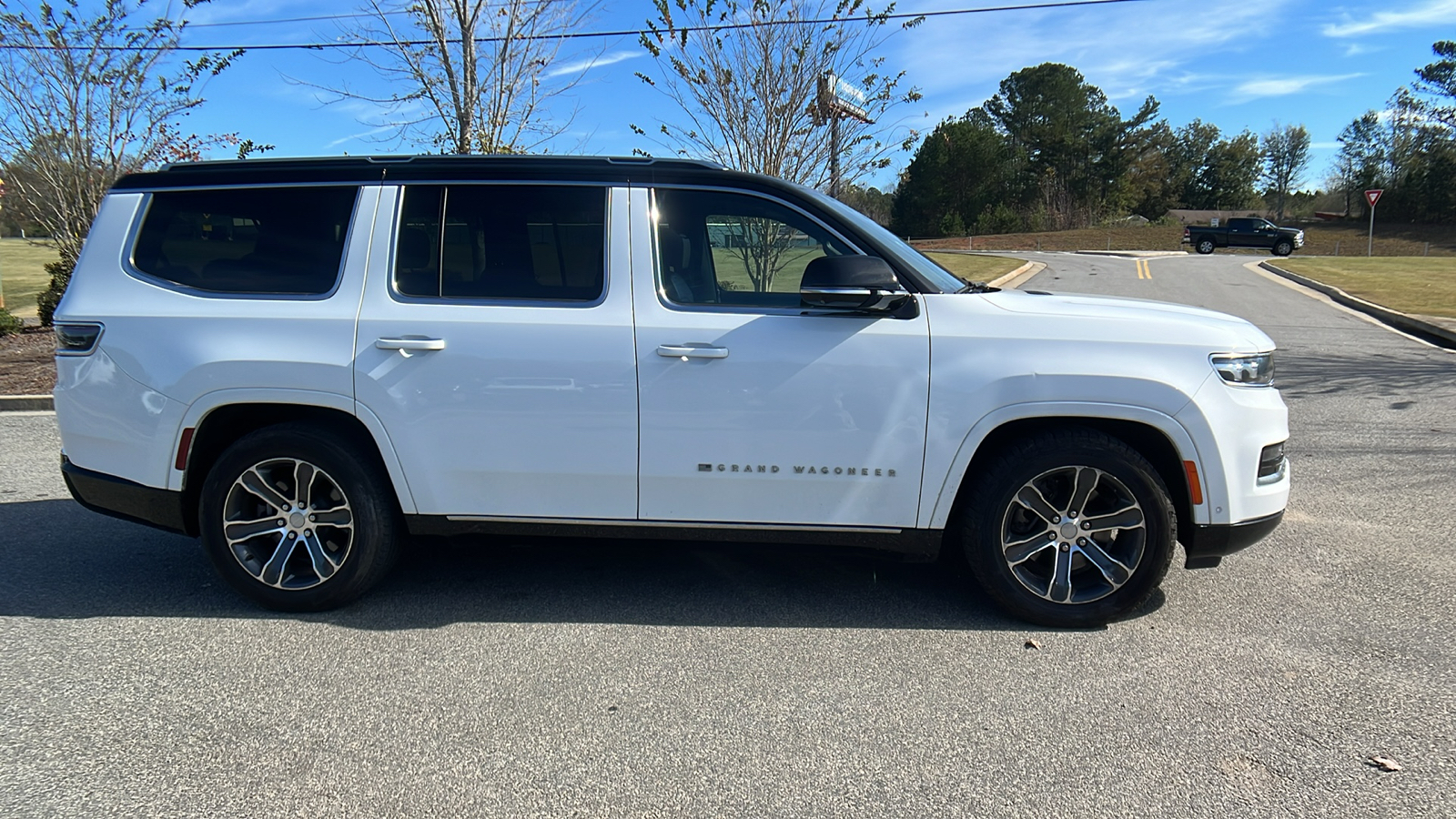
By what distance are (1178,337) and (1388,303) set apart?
18.2 metres

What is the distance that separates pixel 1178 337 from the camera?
3.61m

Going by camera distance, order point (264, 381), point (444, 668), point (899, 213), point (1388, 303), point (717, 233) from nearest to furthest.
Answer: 1. point (444, 668)
2. point (264, 381)
3. point (717, 233)
4. point (1388, 303)
5. point (899, 213)

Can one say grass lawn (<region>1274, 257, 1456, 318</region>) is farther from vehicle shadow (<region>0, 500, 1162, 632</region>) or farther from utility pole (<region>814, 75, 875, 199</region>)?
vehicle shadow (<region>0, 500, 1162, 632</region>)

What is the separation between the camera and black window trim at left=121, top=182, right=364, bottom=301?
3850mm

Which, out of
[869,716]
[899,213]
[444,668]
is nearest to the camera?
[869,716]

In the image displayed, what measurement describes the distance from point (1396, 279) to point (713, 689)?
2683cm

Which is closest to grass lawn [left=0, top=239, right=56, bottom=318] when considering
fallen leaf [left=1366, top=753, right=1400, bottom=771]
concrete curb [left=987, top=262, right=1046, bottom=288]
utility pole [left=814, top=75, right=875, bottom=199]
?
utility pole [left=814, top=75, right=875, bottom=199]

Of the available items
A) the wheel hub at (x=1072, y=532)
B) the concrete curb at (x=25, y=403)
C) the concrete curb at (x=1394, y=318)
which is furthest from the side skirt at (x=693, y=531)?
the concrete curb at (x=1394, y=318)

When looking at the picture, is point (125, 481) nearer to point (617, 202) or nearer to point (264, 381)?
point (264, 381)

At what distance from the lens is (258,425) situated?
4.07 m

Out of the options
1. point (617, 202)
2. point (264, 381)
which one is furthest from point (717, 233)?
point (264, 381)

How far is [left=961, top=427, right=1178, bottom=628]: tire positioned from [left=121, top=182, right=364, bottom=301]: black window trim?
2878 mm

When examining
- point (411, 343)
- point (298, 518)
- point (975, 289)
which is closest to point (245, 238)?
point (411, 343)

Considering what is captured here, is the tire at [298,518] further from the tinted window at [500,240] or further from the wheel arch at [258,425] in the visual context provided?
the tinted window at [500,240]
